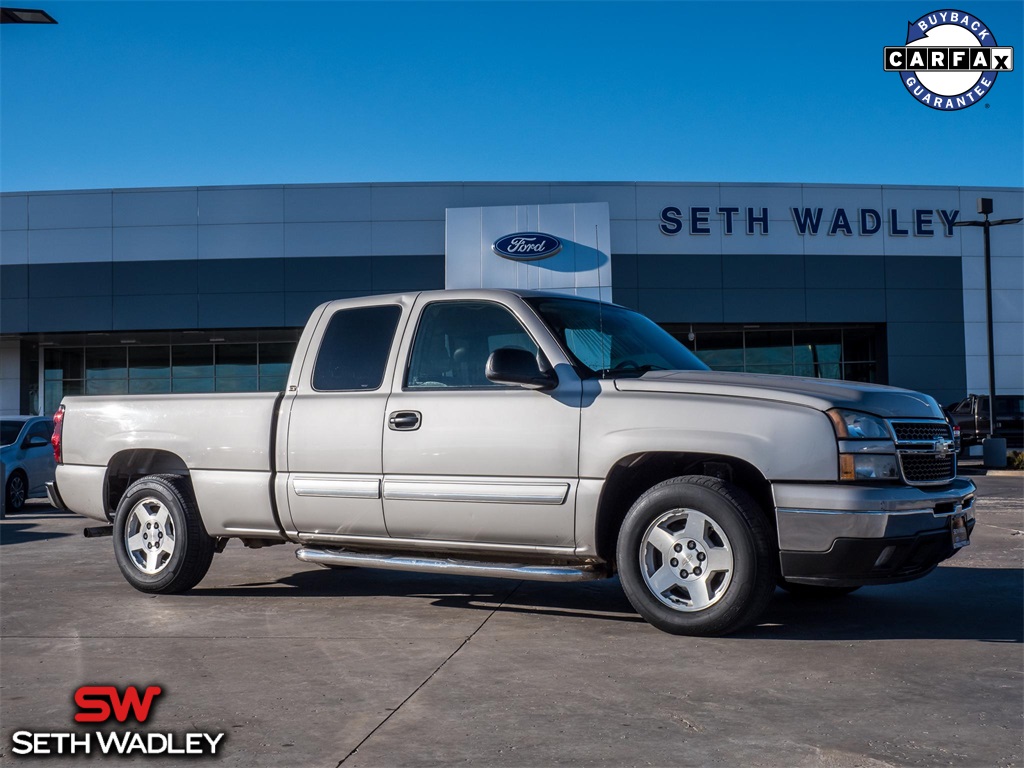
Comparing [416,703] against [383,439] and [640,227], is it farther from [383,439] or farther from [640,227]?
[640,227]

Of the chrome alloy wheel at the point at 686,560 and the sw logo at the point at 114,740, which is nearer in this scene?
the sw logo at the point at 114,740

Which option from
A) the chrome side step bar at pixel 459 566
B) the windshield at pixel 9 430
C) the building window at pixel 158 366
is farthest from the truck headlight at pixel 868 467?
the building window at pixel 158 366

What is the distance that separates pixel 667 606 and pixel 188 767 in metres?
2.72

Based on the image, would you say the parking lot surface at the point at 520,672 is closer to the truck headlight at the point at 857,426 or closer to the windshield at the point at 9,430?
the truck headlight at the point at 857,426

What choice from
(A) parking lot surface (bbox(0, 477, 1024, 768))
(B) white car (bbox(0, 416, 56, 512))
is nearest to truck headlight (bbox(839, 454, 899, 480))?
(A) parking lot surface (bbox(0, 477, 1024, 768))

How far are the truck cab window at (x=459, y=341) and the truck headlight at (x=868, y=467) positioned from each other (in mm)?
1954

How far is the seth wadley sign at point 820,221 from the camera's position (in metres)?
32.5

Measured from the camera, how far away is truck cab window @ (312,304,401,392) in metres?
6.50

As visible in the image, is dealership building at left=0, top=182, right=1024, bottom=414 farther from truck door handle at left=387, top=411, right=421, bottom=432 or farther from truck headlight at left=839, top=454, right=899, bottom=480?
truck headlight at left=839, top=454, right=899, bottom=480

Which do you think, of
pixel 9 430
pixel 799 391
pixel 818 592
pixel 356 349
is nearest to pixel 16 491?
pixel 9 430

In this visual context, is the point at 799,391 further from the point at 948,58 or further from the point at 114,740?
the point at 948,58

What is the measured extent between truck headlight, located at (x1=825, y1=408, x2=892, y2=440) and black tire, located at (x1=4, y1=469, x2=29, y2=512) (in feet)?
43.9

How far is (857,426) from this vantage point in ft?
16.9

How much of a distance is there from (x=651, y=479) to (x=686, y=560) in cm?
65
